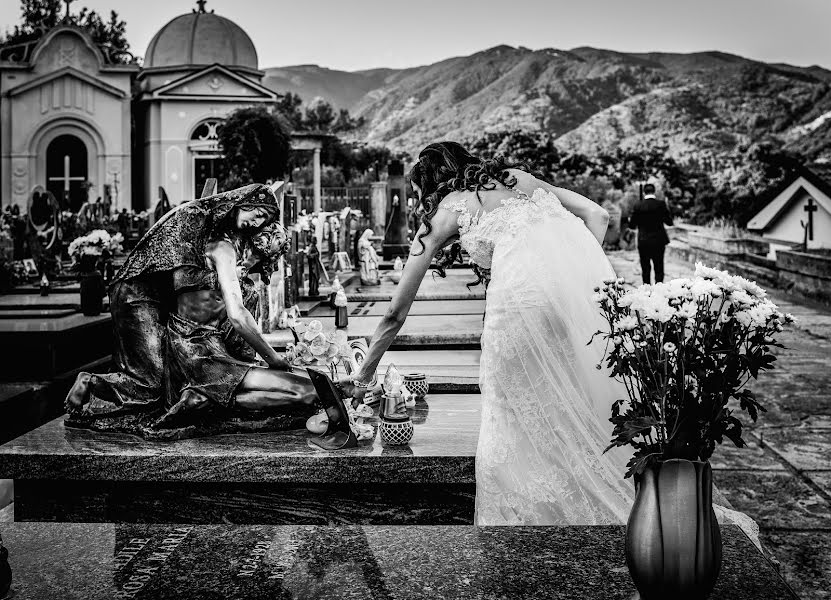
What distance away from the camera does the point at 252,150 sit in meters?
16.6

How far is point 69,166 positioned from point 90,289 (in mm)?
22859

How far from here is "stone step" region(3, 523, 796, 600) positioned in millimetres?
1954

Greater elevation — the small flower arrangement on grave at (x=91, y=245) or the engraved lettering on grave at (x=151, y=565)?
the small flower arrangement on grave at (x=91, y=245)

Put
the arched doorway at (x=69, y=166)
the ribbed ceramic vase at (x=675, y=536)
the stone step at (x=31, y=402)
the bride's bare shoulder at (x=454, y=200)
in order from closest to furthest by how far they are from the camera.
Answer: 1. the ribbed ceramic vase at (x=675, y=536)
2. the bride's bare shoulder at (x=454, y=200)
3. the stone step at (x=31, y=402)
4. the arched doorway at (x=69, y=166)

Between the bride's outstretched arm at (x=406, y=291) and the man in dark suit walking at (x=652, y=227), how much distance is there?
1054cm

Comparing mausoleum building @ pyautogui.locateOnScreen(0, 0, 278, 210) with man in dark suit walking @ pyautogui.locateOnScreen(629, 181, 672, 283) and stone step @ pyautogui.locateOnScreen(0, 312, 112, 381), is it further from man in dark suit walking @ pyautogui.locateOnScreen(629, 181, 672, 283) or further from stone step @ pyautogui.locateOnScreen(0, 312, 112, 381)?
stone step @ pyautogui.locateOnScreen(0, 312, 112, 381)

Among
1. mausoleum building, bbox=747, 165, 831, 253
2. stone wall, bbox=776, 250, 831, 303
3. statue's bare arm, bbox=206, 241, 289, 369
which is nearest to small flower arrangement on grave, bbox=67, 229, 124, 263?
statue's bare arm, bbox=206, 241, 289, 369

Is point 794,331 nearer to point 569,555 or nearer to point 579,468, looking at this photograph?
point 579,468

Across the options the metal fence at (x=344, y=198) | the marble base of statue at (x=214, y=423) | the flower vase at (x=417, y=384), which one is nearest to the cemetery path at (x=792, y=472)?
the flower vase at (x=417, y=384)

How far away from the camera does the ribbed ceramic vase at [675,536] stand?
1858mm

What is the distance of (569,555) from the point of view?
212 cm

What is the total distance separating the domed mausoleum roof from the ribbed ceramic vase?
30.7m

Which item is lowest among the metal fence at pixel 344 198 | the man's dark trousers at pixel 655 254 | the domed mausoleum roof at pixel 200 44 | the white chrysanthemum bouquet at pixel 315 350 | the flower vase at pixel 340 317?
the flower vase at pixel 340 317

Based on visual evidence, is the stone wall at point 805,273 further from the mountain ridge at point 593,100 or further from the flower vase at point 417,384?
the mountain ridge at point 593,100
